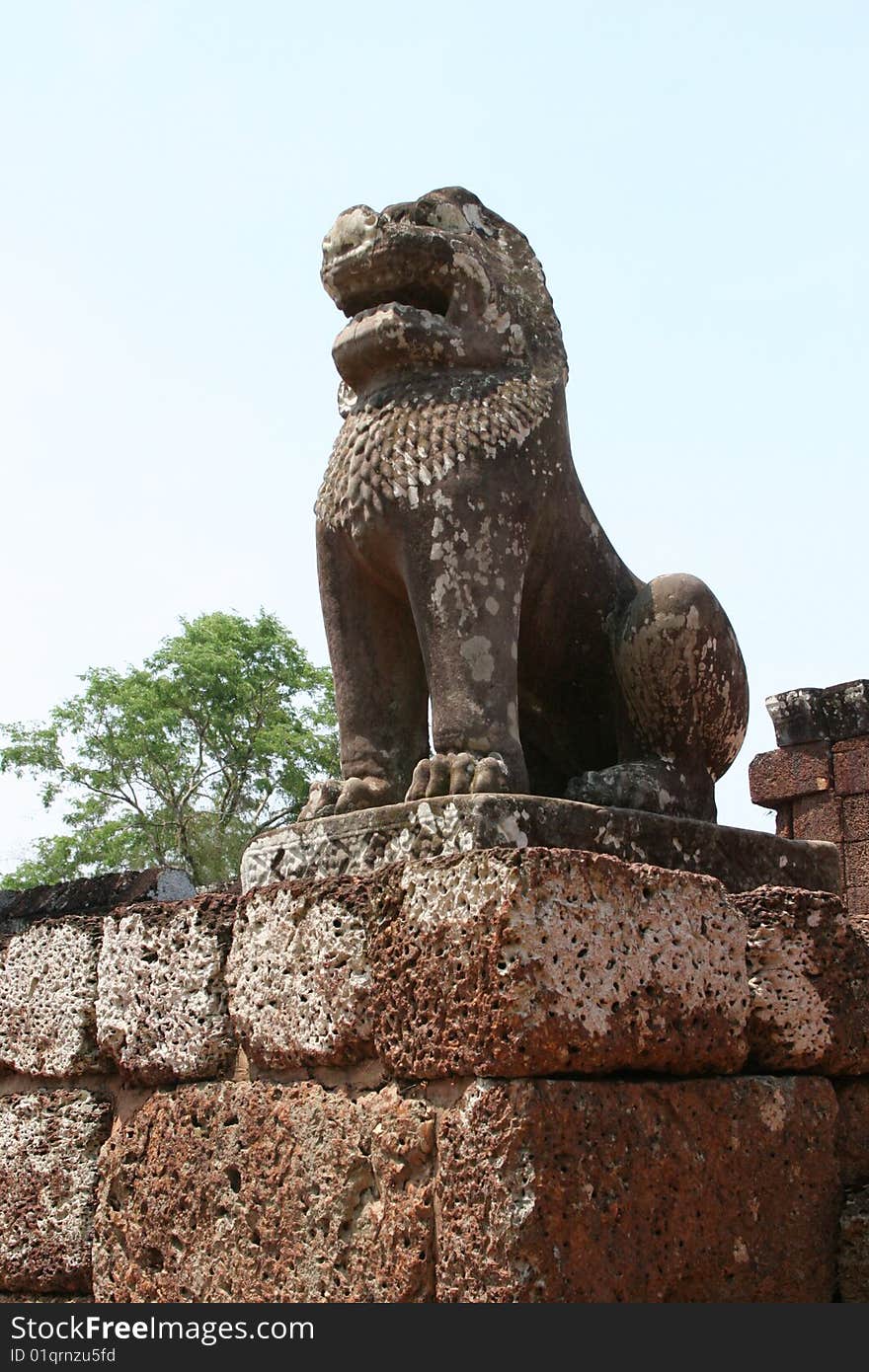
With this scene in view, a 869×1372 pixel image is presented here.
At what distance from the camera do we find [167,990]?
11.8 ft

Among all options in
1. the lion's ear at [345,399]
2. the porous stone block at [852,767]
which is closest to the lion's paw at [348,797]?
the lion's ear at [345,399]

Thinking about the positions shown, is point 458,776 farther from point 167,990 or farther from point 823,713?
point 823,713

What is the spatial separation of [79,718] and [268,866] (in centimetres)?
2542

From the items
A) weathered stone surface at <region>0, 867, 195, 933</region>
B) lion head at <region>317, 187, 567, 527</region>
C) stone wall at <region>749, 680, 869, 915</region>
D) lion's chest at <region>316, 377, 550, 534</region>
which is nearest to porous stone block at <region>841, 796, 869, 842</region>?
stone wall at <region>749, 680, 869, 915</region>

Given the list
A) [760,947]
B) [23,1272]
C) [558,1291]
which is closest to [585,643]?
[760,947]

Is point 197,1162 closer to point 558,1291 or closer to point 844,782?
point 558,1291

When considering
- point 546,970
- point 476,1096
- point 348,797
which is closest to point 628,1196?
point 476,1096

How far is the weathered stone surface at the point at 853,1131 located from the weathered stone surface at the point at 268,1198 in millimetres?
1133

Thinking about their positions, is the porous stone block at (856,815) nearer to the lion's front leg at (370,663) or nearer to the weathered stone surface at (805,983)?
the weathered stone surface at (805,983)

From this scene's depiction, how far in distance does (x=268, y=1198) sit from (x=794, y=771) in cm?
752

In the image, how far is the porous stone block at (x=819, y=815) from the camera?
9.89 meters

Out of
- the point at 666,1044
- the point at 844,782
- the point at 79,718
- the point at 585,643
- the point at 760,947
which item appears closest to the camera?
the point at 666,1044

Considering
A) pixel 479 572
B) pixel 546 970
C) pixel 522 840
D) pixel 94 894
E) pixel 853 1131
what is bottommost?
pixel 853 1131

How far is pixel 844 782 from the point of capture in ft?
32.2
